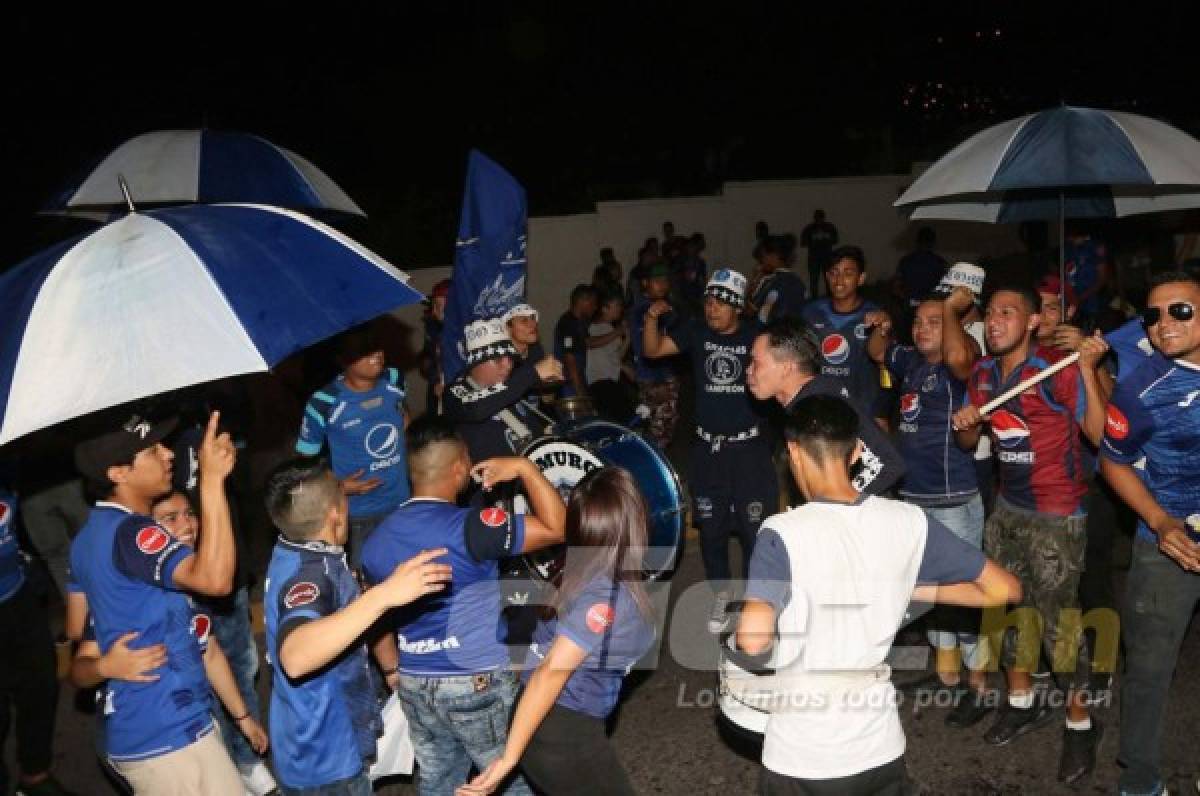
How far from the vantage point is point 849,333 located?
661 centimetres

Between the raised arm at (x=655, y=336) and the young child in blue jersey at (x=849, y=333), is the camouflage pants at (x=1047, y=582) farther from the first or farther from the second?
the raised arm at (x=655, y=336)

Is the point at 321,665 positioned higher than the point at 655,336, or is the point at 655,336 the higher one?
the point at 655,336

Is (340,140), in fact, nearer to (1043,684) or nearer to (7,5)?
(7,5)

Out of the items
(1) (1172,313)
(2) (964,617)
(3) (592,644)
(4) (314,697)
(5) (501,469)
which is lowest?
(2) (964,617)

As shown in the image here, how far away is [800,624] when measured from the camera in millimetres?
3125

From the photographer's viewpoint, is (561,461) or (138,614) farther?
(561,461)

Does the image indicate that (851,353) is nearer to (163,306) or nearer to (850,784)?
(850,784)

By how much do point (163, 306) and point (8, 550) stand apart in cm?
238

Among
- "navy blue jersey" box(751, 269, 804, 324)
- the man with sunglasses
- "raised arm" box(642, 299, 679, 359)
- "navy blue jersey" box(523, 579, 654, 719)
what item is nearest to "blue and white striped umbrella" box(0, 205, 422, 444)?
"navy blue jersey" box(523, 579, 654, 719)

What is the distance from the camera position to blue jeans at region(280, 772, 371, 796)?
368 centimetres

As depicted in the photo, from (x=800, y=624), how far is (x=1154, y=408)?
2.13m

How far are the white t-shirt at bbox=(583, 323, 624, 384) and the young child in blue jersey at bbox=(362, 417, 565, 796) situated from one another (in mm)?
6500

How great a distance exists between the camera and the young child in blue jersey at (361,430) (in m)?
5.91

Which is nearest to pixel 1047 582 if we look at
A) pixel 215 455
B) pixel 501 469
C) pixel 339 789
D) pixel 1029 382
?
pixel 1029 382
